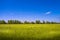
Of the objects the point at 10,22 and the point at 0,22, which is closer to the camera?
the point at 0,22

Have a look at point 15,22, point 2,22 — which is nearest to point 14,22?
point 15,22

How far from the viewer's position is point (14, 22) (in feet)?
146

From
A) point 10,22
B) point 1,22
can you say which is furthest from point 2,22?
point 10,22

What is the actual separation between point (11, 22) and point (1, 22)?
13.1 ft

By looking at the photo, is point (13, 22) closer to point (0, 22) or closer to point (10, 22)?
point (10, 22)

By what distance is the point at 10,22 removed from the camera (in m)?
45.1

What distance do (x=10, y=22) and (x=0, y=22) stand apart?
388 cm

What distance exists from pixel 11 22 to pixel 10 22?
1.53 feet

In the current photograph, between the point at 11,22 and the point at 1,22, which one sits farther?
the point at 11,22

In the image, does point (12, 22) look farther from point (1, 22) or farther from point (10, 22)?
point (1, 22)

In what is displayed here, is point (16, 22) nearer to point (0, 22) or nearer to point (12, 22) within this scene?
point (12, 22)

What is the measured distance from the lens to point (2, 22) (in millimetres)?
42500

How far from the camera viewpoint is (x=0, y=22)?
42312mm

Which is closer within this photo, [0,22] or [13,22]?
[0,22]
